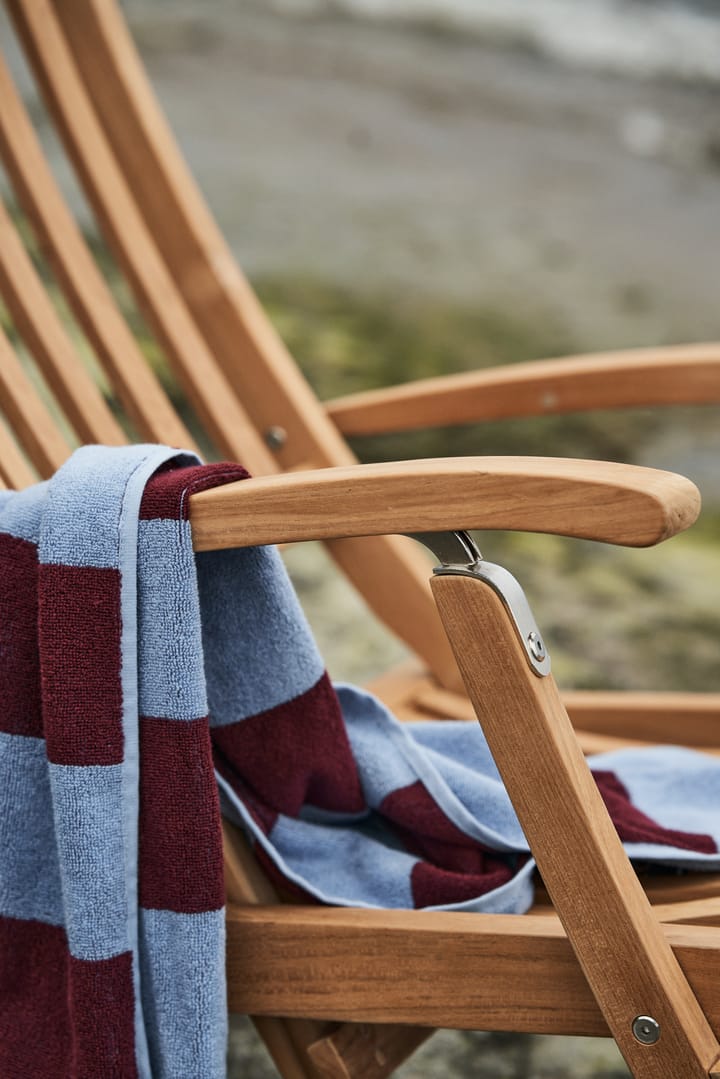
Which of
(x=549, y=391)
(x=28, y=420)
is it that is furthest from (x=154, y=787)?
(x=549, y=391)

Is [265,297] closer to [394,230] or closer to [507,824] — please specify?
[394,230]

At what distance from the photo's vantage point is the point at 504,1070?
0.95 m

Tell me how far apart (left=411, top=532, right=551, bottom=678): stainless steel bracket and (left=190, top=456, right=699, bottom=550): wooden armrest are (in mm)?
18

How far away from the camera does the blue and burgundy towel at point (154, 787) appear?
62 centimetres

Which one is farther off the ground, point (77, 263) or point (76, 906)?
point (77, 263)

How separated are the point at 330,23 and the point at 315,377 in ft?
2.60

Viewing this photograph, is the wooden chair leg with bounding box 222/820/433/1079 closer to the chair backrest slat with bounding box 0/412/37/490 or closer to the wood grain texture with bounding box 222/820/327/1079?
the wood grain texture with bounding box 222/820/327/1079

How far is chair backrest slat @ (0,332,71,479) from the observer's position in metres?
0.88

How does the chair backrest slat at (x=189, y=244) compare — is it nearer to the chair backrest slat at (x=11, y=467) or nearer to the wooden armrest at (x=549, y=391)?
the wooden armrest at (x=549, y=391)

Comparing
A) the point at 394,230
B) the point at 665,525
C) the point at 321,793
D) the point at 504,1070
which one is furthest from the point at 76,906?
the point at 394,230

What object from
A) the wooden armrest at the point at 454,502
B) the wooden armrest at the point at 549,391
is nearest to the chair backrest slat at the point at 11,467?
the wooden armrest at the point at 454,502

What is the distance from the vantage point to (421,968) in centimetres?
66

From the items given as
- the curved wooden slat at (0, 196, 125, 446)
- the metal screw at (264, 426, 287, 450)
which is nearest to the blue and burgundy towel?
the curved wooden slat at (0, 196, 125, 446)

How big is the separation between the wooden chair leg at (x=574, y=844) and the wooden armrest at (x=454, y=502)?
0.12 ft
